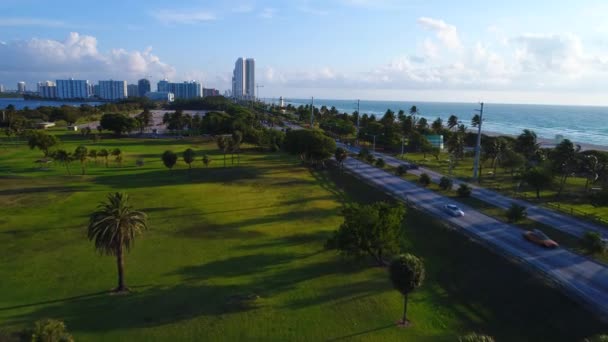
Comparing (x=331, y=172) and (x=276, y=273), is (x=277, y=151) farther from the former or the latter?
(x=276, y=273)

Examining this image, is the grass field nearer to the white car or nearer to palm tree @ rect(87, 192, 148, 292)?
palm tree @ rect(87, 192, 148, 292)

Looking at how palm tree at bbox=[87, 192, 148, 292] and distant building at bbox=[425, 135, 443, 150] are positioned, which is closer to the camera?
palm tree at bbox=[87, 192, 148, 292]

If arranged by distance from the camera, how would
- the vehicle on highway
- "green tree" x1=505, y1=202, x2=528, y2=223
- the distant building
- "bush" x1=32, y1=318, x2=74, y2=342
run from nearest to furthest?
"bush" x1=32, y1=318, x2=74, y2=342
the vehicle on highway
"green tree" x1=505, y1=202, x2=528, y2=223
the distant building

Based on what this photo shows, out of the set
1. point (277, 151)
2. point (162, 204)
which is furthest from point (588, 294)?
point (277, 151)

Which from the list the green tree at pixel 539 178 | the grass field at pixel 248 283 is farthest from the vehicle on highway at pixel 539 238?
the green tree at pixel 539 178

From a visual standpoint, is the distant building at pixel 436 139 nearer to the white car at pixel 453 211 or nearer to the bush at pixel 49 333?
the white car at pixel 453 211

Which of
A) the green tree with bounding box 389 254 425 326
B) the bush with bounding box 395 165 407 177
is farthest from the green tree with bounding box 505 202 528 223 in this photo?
the bush with bounding box 395 165 407 177

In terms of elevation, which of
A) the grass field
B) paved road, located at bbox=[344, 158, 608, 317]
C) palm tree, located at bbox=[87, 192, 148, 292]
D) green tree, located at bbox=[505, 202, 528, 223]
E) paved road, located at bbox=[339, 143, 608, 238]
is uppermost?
palm tree, located at bbox=[87, 192, 148, 292]
